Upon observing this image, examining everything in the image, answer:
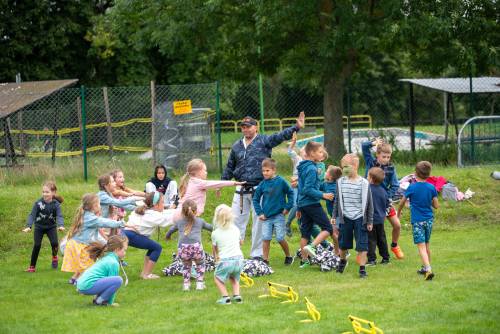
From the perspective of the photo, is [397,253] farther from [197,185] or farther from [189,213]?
[189,213]

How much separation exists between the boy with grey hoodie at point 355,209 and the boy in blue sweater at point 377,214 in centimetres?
64

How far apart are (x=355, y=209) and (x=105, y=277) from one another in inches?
133

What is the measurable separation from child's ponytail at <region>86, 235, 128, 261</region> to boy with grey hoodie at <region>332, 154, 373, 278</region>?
2.90 metres

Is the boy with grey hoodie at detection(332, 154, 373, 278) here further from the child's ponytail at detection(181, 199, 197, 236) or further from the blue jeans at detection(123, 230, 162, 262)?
the blue jeans at detection(123, 230, 162, 262)

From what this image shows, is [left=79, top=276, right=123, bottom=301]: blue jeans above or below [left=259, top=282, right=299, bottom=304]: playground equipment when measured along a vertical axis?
above

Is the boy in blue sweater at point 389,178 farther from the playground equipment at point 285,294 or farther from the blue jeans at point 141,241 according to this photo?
the blue jeans at point 141,241

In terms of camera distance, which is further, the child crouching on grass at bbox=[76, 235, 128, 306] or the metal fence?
the metal fence

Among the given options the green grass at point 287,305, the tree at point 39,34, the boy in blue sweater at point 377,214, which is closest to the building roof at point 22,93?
the green grass at point 287,305

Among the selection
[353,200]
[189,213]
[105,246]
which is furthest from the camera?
[353,200]

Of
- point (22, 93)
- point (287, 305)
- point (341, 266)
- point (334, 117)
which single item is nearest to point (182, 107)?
point (22, 93)

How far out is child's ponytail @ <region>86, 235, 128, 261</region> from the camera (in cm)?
1016

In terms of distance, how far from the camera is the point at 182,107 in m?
19.6

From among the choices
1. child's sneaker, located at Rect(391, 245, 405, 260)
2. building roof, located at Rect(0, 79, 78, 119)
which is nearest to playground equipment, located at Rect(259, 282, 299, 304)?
child's sneaker, located at Rect(391, 245, 405, 260)

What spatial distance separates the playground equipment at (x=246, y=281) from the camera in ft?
35.8
